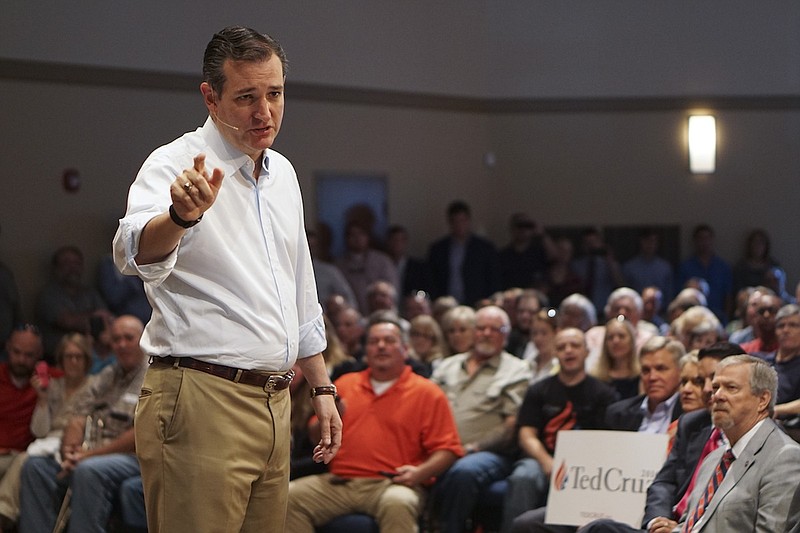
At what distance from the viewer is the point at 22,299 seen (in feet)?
24.8

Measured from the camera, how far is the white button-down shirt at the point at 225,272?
1.98m

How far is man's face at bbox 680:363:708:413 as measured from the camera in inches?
170

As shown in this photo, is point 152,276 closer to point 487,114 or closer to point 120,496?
point 120,496

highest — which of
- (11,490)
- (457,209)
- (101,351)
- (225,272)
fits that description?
(457,209)

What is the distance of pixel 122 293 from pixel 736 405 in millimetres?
4904

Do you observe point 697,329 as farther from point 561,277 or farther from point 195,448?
point 561,277

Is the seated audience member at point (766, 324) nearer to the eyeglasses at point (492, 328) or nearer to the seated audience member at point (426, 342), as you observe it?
the eyeglasses at point (492, 328)

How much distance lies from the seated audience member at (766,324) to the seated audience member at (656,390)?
89 centimetres

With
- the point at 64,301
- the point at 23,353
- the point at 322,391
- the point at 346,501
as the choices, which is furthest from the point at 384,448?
the point at 64,301

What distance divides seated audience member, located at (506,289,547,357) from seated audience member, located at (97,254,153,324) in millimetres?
2366

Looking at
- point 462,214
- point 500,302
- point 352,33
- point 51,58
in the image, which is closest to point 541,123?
point 462,214

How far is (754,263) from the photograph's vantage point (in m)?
9.50

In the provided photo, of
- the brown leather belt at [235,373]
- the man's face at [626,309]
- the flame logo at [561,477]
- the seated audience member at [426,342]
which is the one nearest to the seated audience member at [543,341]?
the seated audience member at [426,342]

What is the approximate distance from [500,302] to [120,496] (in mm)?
2857
